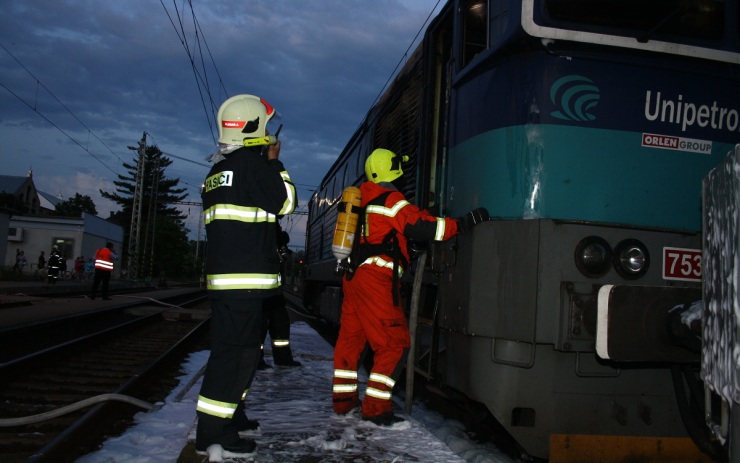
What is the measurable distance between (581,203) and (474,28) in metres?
1.57

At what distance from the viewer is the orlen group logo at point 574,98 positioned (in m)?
3.77

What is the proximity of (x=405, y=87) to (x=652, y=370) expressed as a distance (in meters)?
3.69

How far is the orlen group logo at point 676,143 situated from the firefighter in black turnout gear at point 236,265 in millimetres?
2124

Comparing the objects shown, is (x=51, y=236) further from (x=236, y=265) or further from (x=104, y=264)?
Result: (x=236, y=265)

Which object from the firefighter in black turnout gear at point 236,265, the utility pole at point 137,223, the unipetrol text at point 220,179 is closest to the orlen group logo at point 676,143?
the firefighter in black turnout gear at point 236,265

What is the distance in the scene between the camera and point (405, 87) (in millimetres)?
6375

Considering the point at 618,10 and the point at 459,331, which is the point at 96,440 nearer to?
the point at 459,331

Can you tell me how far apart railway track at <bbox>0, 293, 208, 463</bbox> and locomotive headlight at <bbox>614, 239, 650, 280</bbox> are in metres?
3.30

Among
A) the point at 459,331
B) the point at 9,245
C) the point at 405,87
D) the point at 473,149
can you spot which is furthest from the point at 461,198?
the point at 9,245

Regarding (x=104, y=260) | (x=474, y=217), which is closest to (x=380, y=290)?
(x=474, y=217)

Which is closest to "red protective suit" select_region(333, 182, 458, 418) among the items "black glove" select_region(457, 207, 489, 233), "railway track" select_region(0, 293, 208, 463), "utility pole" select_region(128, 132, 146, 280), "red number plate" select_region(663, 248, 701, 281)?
"black glove" select_region(457, 207, 489, 233)

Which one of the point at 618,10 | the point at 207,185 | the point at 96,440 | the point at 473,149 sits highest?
the point at 618,10

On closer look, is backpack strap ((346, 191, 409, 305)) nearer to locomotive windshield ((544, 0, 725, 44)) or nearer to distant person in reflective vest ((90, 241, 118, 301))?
locomotive windshield ((544, 0, 725, 44))

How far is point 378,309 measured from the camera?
4.32 m
